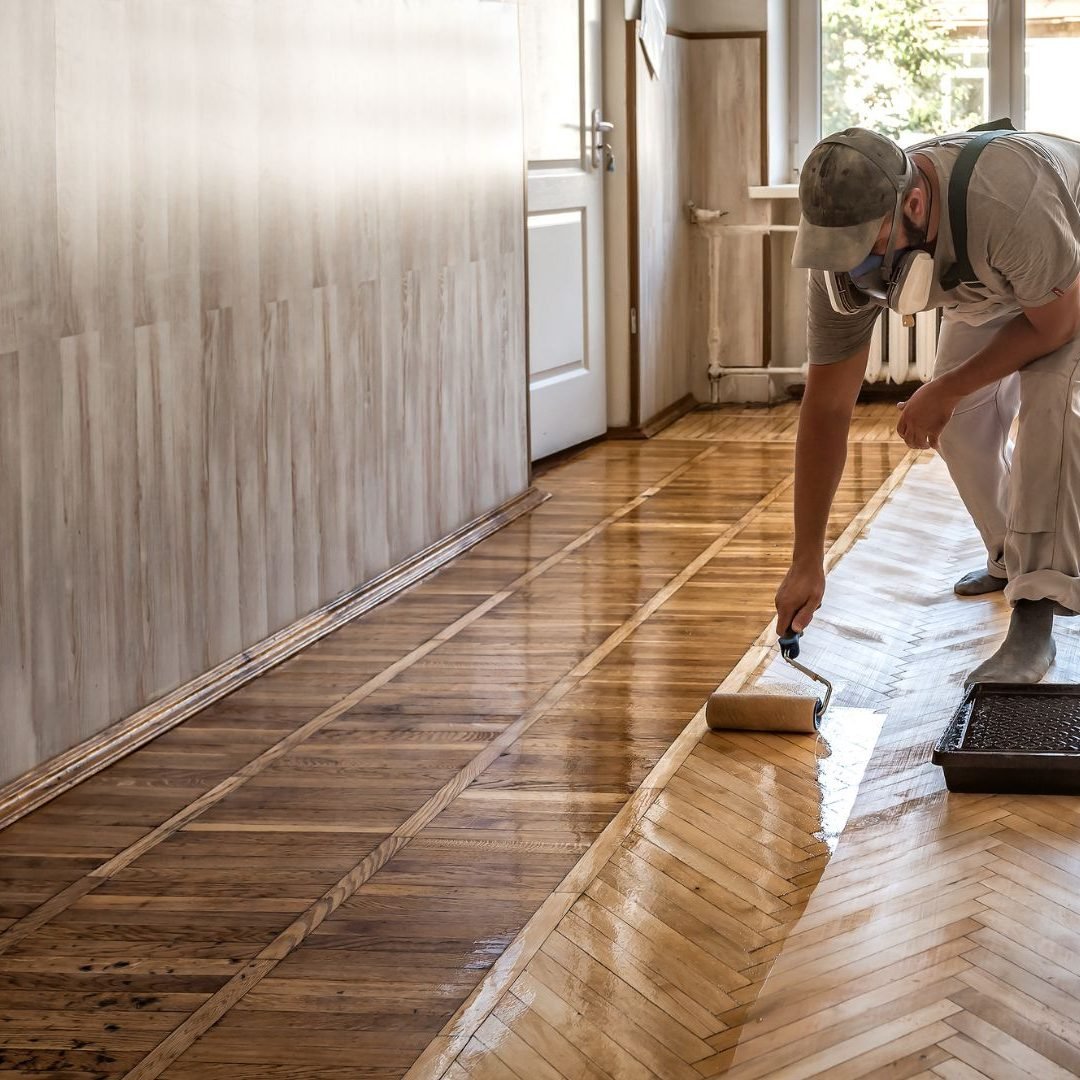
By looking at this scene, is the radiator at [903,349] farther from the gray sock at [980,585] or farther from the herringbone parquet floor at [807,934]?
the herringbone parquet floor at [807,934]

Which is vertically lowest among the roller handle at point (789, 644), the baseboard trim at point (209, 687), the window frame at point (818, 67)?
the baseboard trim at point (209, 687)

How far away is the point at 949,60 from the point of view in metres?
5.98

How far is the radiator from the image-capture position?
237 inches

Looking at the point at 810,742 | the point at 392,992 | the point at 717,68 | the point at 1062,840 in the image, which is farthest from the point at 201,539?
the point at 717,68

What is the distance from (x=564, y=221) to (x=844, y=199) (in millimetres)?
2973

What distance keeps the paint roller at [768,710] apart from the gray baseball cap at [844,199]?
1.81 ft

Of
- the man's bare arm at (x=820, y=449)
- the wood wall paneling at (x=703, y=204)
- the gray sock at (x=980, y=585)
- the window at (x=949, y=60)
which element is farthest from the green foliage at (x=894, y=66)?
the man's bare arm at (x=820, y=449)

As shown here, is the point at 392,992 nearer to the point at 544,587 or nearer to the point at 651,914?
the point at 651,914

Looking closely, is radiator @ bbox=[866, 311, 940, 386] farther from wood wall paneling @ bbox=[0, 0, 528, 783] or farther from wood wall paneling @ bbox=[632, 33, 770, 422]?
wood wall paneling @ bbox=[0, 0, 528, 783]

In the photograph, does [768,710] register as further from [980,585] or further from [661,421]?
[661,421]

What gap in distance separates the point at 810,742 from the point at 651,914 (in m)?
0.65

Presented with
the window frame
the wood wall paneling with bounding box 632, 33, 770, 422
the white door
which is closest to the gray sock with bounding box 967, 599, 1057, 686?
the white door

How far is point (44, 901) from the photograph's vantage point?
1.83m

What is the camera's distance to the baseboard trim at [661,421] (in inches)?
217
